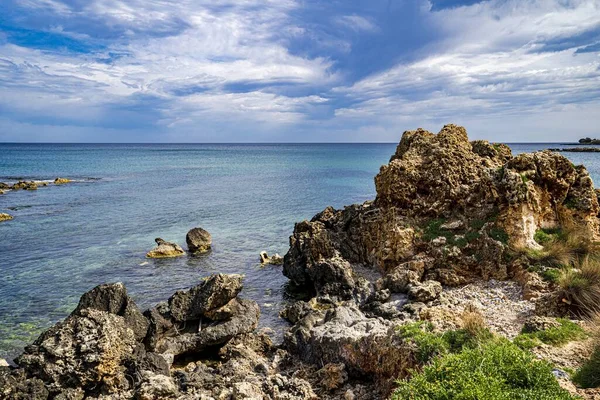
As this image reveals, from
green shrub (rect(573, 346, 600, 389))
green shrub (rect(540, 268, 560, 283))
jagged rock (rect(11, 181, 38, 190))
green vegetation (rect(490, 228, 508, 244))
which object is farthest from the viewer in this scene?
jagged rock (rect(11, 181, 38, 190))

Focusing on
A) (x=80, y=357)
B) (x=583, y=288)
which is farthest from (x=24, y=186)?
(x=583, y=288)

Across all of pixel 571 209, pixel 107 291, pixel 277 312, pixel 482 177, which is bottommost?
pixel 277 312

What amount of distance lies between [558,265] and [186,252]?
75.4 ft

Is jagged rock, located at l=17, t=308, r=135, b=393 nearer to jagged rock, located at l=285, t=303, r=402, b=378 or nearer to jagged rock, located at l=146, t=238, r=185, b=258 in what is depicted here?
jagged rock, located at l=285, t=303, r=402, b=378

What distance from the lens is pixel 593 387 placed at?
8781 mm

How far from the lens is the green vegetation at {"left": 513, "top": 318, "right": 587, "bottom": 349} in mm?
11461

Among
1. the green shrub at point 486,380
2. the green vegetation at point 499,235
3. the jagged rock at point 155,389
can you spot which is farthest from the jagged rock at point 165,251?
the green shrub at point 486,380

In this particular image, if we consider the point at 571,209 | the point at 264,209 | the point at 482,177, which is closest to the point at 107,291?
the point at 482,177

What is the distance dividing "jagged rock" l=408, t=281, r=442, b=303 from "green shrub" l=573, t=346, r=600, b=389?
7045 millimetres

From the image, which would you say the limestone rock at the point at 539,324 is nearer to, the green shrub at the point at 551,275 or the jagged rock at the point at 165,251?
the green shrub at the point at 551,275

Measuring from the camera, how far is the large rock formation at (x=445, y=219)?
1869 centimetres

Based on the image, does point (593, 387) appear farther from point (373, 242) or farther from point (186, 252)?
point (186, 252)

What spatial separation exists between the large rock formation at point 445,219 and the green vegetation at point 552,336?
5778mm

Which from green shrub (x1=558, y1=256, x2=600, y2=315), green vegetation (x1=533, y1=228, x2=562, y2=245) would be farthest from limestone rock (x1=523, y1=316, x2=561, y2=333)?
green vegetation (x1=533, y1=228, x2=562, y2=245)
